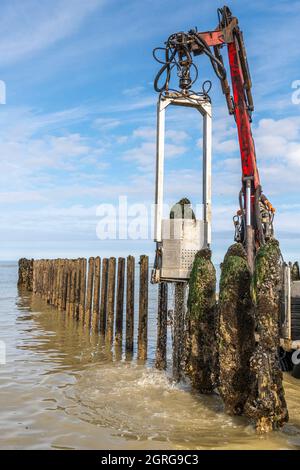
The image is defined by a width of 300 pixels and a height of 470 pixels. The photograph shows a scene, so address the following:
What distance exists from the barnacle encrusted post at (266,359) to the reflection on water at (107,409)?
0.25 metres

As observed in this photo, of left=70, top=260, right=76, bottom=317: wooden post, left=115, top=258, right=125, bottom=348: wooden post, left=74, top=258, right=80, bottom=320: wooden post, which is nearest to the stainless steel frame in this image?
left=115, top=258, right=125, bottom=348: wooden post

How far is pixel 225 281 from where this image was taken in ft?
25.4

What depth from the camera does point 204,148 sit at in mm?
10031

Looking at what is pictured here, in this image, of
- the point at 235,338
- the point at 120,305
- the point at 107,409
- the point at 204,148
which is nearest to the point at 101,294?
the point at 120,305

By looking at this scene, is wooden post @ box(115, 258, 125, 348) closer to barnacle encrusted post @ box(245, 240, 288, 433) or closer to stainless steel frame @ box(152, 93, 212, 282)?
stainless steel frame @ box(152, 93, 212, 282)

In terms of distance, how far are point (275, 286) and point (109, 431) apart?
10.3 feet

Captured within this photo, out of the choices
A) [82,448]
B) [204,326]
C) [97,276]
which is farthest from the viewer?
[97,276]

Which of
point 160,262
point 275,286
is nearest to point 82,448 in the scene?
point 275,286

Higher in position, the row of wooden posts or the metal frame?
the metal frame

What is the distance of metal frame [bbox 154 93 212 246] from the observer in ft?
31.2

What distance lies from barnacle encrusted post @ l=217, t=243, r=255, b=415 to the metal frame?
85.8 inches

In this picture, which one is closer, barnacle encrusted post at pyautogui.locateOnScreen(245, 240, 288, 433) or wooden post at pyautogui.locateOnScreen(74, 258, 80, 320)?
barnacle encrusted post at pyautogui.locateOnScreen(245, 240, 288, 433)

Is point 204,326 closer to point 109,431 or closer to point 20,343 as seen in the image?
point 109,431

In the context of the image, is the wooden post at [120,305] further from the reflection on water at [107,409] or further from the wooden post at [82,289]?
the wooden post at [82,289]
